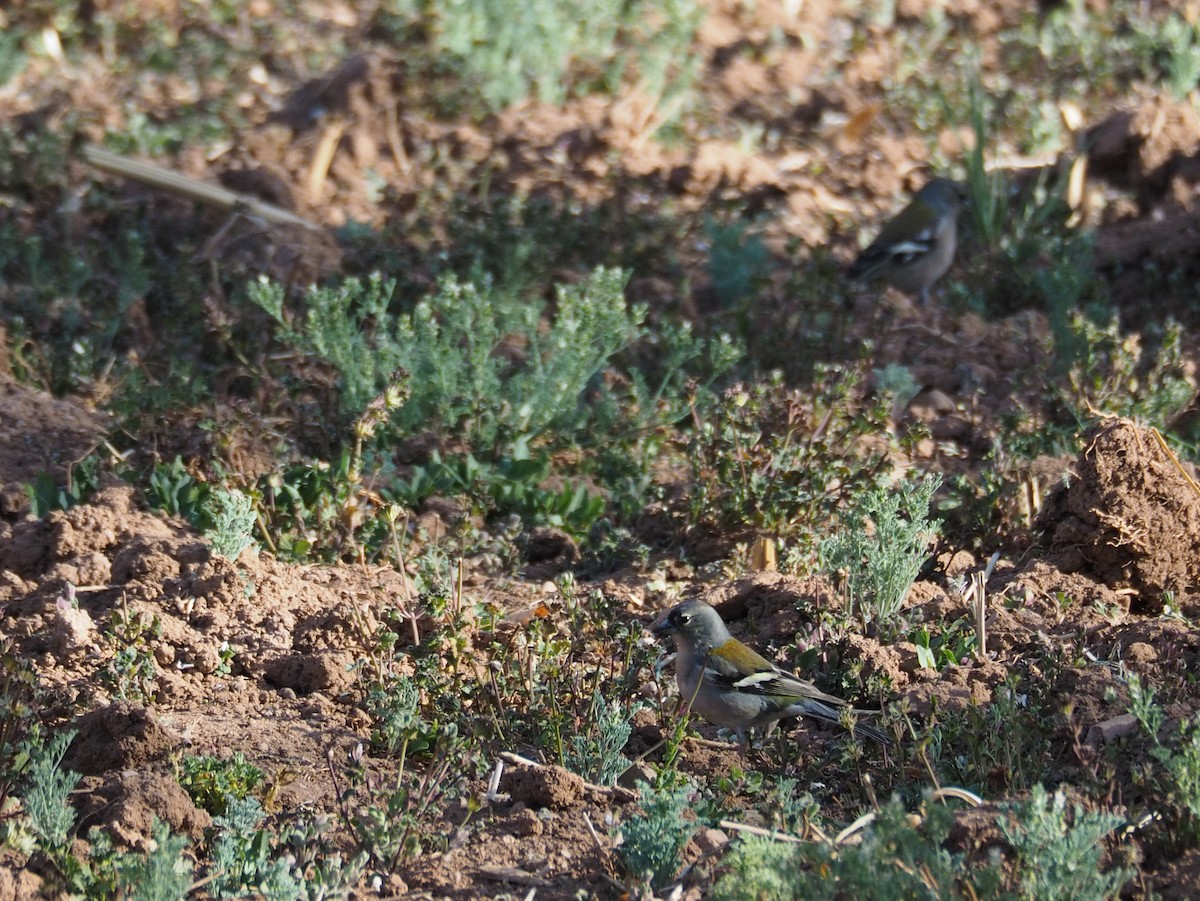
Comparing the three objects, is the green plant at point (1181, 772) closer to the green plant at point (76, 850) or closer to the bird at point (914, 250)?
the green plant at point (76, 850)

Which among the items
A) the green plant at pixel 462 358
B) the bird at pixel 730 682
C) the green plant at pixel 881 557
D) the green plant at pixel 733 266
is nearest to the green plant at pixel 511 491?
the green plant at pixel 462 358

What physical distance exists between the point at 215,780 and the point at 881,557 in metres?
2.26

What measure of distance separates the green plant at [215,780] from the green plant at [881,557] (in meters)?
2.07

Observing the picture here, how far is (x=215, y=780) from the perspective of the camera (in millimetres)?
4234

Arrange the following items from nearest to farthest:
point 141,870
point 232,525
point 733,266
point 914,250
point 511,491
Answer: point 141,870 < point 232,525 < point 511,491 < point 733,266 < point 914,250

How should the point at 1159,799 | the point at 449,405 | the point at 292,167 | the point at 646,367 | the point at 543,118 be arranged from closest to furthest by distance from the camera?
the point at 1159,799
the point at 449,405
the point at 646,367
the point at 292,167
the point at 543,118

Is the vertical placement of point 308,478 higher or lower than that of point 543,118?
lower

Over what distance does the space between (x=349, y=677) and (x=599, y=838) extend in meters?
1.28

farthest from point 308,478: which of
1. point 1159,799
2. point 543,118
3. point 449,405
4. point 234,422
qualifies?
point 543,118

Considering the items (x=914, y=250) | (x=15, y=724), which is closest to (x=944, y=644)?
A: (x=15, y=724)

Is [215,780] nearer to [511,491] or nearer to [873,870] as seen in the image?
[873,870]

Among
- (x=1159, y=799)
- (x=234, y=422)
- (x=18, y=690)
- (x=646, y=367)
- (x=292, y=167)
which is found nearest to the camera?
(x=1159, y=799)

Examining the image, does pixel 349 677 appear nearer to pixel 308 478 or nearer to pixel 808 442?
pixel 308 478

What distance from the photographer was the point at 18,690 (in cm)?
446
